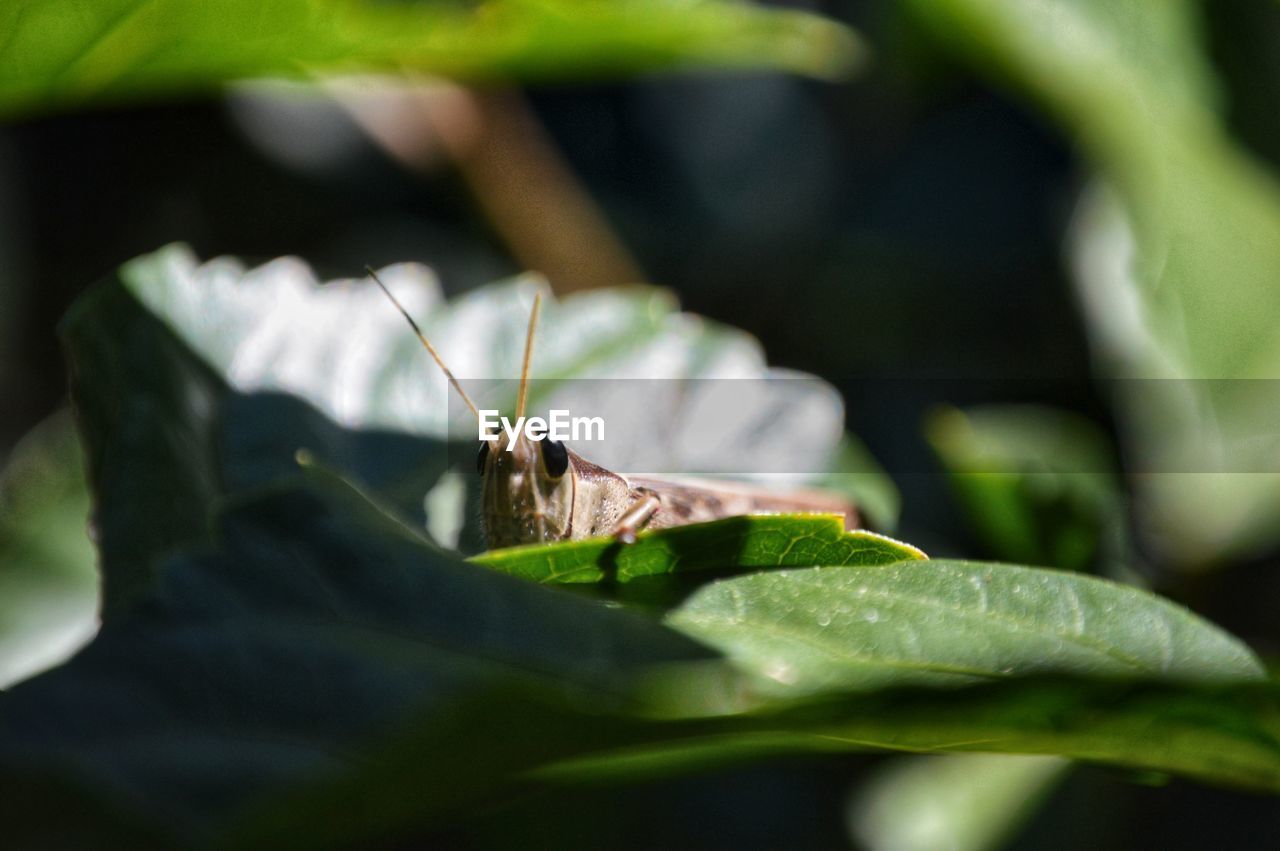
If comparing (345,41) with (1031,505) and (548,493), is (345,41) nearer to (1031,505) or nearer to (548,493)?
(548,493)

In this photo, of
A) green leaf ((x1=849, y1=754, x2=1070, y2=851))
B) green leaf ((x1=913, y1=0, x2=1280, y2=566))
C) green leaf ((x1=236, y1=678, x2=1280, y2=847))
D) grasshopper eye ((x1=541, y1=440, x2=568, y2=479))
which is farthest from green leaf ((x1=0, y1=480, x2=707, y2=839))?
green leaf ((x1=913, y1=0, x2=1280, y2=566))

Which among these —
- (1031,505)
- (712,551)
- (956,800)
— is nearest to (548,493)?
(712,551)

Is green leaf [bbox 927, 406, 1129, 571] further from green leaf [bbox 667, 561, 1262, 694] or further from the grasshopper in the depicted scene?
green leaf [bbox 667, 561, 1262, 694]

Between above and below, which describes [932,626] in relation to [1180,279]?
below

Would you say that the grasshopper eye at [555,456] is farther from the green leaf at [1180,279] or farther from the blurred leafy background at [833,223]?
the green leaf at [1180,279]

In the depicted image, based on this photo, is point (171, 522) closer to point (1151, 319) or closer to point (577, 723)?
point (577, 723)
